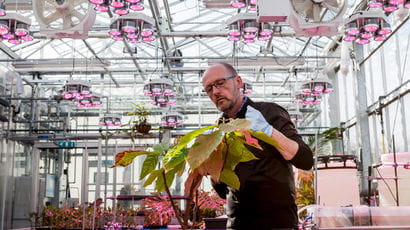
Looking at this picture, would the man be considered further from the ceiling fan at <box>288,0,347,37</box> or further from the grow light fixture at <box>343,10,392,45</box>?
the grow light fixture at <box>343,10,392,45</box>

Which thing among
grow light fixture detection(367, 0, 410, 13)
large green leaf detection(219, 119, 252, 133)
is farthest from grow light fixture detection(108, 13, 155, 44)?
large green leaf detection(219, 119, 252, 133)

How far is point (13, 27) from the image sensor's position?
6980mm

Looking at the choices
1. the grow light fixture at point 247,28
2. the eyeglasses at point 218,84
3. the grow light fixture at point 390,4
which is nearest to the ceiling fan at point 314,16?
the grow light fixture at point 390,4

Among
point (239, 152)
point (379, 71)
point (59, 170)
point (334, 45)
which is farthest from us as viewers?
point (59, 170)

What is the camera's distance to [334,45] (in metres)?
14.0

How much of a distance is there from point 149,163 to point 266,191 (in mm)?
559

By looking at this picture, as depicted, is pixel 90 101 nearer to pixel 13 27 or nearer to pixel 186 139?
pixel 13 27

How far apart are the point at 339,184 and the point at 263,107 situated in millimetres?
3098

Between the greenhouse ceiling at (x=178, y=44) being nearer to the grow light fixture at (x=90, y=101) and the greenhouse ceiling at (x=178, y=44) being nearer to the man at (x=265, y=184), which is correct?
the grow light fixture at (x=90, y=101)

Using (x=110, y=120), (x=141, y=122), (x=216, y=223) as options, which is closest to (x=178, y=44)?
(x=110, y=120)

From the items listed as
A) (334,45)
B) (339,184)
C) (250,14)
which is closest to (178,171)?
(339,184)

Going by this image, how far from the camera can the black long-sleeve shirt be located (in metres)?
1.31

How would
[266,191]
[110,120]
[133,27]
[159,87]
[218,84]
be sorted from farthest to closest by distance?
[110,120], [159,87], [133,27], [266,191], [218,84]

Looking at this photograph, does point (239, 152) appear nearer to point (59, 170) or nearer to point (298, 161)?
point (298, 161)
